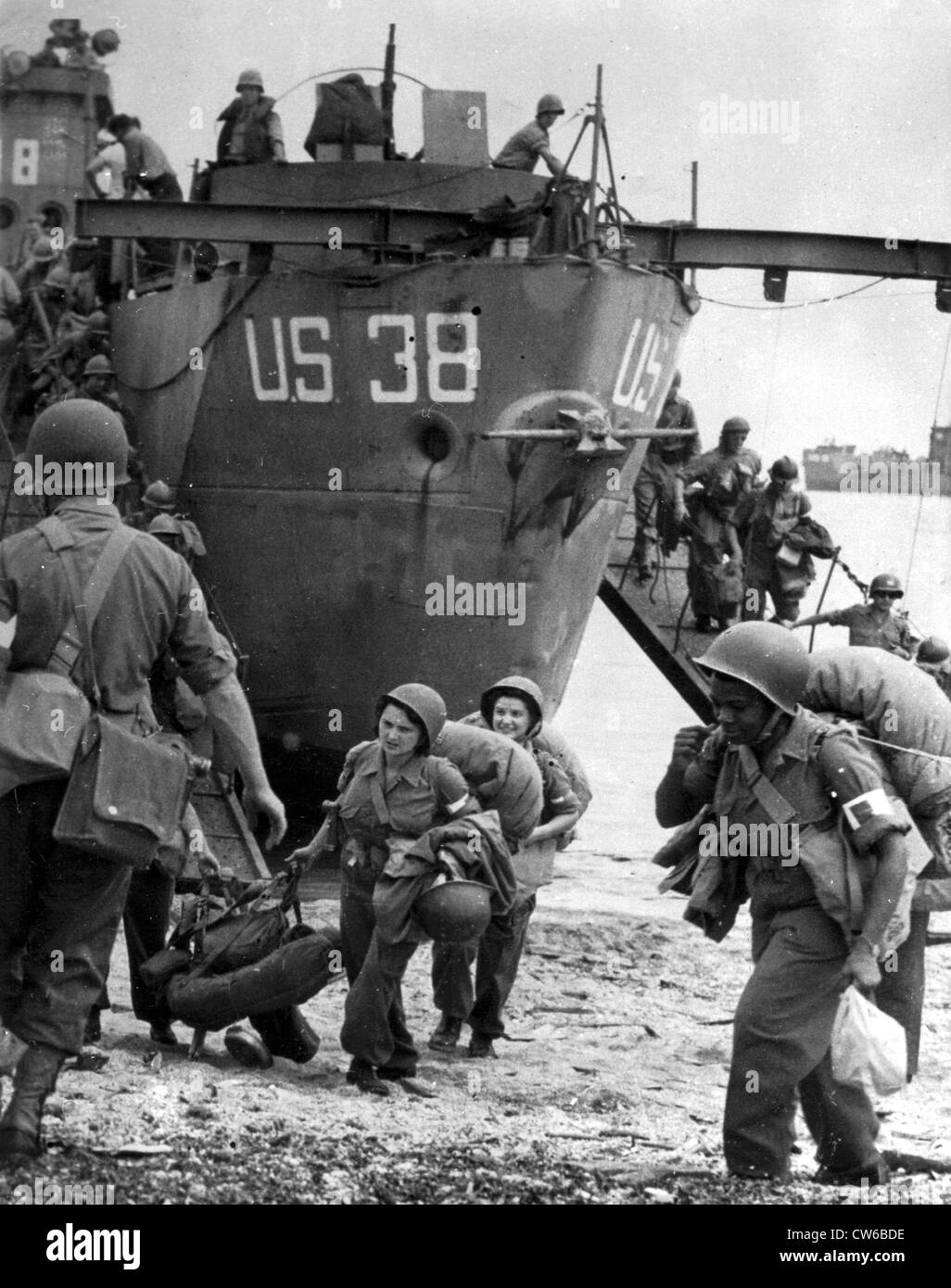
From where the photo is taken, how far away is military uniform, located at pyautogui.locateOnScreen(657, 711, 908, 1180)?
6043 mm

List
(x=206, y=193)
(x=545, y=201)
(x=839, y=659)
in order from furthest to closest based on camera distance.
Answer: (x=206, y=193) → (x=545, y=201) → (x=839, y=659)

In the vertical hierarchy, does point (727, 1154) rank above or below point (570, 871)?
above

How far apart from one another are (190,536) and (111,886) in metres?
7.52

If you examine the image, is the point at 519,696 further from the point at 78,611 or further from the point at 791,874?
the point at 78,611

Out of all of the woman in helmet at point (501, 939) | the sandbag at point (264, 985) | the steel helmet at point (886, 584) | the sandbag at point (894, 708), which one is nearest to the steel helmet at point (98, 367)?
the steel helmet at point (886, 584)

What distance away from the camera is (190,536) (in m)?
13.3

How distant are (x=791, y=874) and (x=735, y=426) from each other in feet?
33.0

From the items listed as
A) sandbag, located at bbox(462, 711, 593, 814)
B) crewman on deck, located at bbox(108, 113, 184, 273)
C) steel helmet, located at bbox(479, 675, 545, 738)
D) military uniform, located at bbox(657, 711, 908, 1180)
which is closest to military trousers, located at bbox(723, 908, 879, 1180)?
military uniform, located at bbox(657, 711, 908, 1180)

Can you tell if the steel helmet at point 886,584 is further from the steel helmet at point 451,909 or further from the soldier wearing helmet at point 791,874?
the soldier wearing helmet at point 791,874

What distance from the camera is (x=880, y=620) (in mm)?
13867

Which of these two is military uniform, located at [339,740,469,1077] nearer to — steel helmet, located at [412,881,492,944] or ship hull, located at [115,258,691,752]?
steel helmet, located at [412,881,492,944]

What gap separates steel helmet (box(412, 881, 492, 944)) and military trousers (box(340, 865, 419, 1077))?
0.44ft
